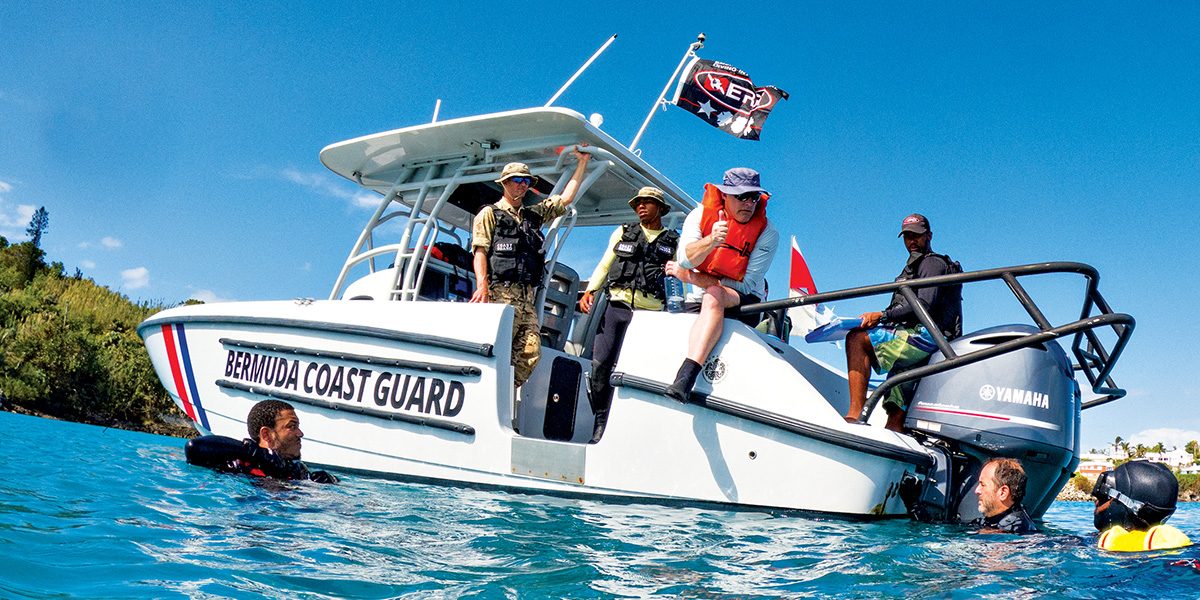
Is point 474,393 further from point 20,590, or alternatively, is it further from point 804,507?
point 20,590

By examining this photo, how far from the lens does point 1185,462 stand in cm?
3944

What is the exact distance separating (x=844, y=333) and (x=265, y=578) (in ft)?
12.0

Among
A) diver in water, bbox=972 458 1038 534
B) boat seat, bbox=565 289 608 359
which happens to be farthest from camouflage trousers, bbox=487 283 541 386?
diver in water, bbox=972 458 1038 534

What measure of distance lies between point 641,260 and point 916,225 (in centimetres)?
171

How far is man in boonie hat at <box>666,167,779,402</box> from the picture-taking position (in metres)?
4.38

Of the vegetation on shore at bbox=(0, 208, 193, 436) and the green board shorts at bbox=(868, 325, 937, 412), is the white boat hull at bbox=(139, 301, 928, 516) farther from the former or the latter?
the vegetation on shore at bbox=(0, 208, 193, 436)

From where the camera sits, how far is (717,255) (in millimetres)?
4488

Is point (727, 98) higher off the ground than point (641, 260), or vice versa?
point (727, 98)

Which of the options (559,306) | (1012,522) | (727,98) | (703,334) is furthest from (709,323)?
(727,98)

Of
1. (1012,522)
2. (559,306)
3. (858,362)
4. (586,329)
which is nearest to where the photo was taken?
(1012,522)

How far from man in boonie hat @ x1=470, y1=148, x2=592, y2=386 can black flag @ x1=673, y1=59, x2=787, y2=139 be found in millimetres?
2445

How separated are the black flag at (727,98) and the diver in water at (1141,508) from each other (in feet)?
14.6

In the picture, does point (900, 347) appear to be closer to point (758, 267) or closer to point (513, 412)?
point (758, 267)

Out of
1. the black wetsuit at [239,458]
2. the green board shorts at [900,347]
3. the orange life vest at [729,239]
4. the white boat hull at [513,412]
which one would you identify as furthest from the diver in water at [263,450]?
the green board shorts at [900,347]
